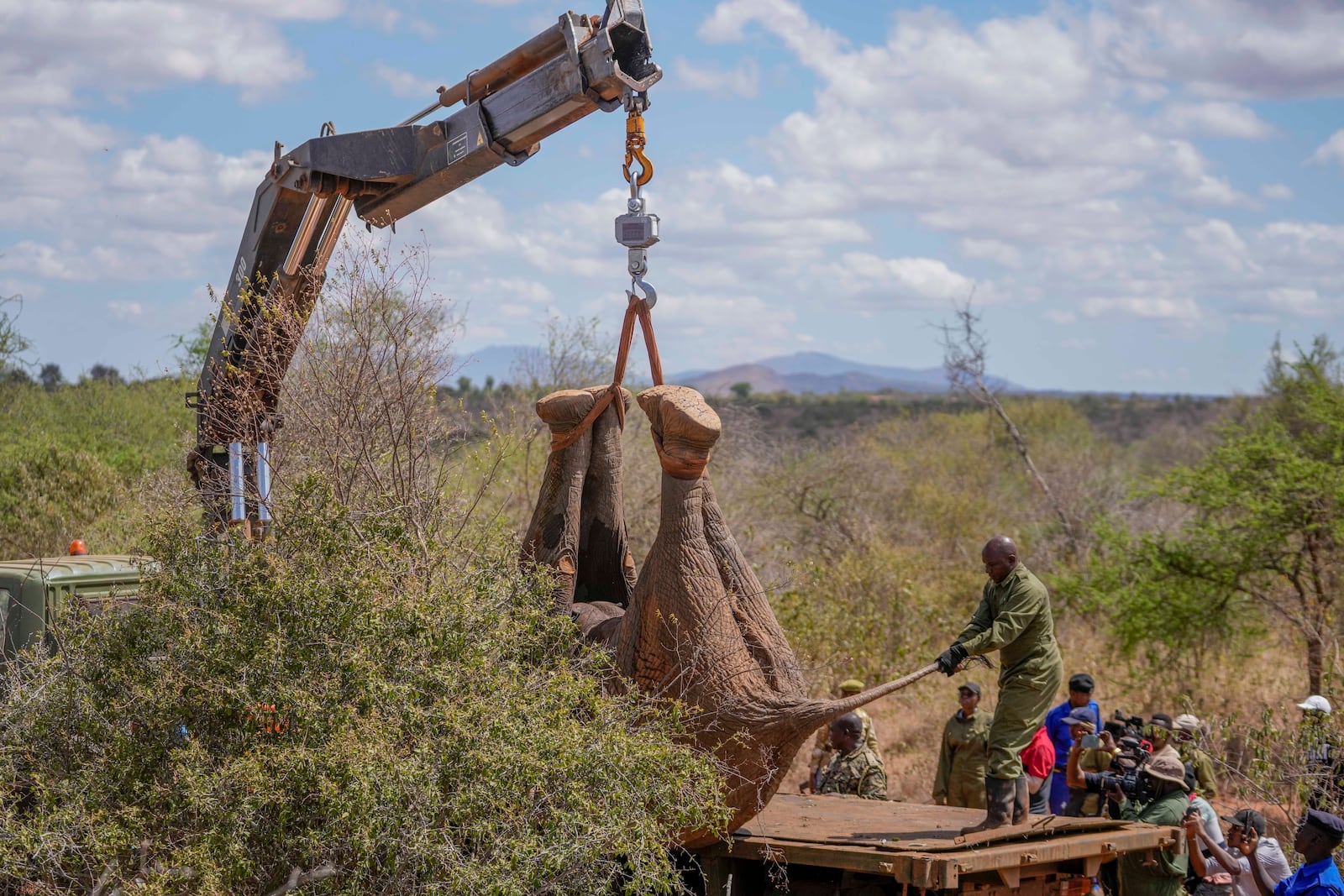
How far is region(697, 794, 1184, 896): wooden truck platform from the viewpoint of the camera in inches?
252

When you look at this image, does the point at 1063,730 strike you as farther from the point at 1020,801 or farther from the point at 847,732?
the point at 1020,801

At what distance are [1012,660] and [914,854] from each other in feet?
5.04

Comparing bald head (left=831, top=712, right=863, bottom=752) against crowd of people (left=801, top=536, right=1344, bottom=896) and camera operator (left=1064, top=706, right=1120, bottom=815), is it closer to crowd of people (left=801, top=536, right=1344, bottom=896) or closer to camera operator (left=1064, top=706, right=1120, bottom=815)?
crowd of people (left=801, top=536, right=1344, bottom=896)

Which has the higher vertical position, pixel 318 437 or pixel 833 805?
pixel 318 437

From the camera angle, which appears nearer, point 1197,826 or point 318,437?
point 1197,826

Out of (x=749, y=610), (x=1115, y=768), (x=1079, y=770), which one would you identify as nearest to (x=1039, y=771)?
(x=1079, y=770)

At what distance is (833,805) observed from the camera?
834 cm

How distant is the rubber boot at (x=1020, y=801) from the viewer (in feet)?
23.9

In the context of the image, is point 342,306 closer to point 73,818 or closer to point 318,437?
point 318,437

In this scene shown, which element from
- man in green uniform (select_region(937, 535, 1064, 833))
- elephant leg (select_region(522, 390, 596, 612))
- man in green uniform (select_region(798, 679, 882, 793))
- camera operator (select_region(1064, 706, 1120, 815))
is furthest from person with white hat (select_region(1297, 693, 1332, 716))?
elephant leg (select_region(522, 390, 596, 612))

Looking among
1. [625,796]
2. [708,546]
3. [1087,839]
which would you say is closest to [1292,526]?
[1087,839]

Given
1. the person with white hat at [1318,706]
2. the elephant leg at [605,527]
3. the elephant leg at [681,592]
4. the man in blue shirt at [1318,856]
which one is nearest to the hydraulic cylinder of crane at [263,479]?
the elephant leg at [605,527]

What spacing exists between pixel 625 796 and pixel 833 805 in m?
2.61

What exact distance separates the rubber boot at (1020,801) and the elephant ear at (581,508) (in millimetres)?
2707
